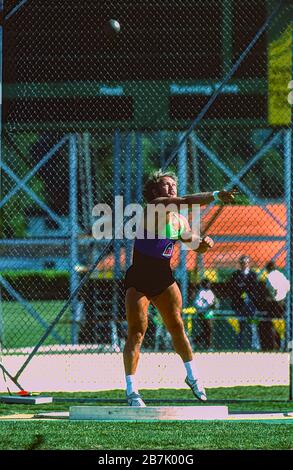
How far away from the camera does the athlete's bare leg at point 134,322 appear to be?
10305 millimetres

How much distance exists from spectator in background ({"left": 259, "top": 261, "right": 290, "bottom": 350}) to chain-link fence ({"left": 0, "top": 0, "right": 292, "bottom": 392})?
24mm

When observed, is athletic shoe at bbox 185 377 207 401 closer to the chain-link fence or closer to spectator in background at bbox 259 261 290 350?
the chain-link fence

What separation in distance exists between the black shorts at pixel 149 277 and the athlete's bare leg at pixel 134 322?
0.19ft

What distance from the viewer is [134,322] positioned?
10.3 meters

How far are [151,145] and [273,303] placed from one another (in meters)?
5.26

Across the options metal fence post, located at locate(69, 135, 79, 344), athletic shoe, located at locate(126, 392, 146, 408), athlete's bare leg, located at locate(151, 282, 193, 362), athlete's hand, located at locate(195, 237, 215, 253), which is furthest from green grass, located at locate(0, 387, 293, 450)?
metal fence post, located at locate(69, 135, 79, 344)

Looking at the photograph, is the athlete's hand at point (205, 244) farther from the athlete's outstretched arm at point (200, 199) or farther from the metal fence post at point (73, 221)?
the metal fence post at point (73, 221)

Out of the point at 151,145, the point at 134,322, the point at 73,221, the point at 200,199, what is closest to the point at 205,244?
the point at 200,199

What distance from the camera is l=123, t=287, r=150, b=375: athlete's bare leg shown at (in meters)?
10.3

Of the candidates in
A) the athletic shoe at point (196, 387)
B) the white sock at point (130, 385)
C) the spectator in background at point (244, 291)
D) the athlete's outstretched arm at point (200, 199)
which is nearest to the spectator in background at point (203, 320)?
the spectator in background at point (244, 291)

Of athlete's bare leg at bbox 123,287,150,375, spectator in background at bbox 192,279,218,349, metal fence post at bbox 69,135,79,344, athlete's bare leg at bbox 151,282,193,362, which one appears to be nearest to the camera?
athlete's bare leg at bbox 123,287,150,375

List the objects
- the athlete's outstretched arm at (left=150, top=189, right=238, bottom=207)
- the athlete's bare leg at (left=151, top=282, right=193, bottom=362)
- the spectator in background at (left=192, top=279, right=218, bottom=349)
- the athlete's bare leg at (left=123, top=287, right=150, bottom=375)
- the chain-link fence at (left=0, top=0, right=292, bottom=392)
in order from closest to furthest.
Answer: the athlete's outstretched arm at (left=150, top=189, right=238, bottom=207), the athlete's bare leg at (left=123, top=287, right=150, bottom=375), the athlete's bare leg at (left=151, top=282, right=193, bottom=362), the chain-link fence at (left=0, top=0, right=292, bottom=392), the spectator in background at (left=192, top=279, right=218, bottom=349)

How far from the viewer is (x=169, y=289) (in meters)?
10.5

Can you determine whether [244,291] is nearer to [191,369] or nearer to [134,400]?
[191,369]
